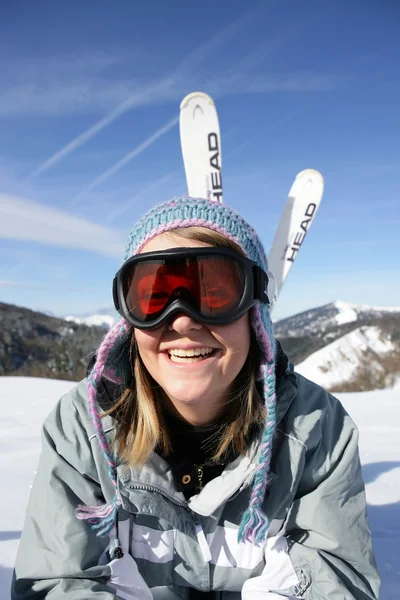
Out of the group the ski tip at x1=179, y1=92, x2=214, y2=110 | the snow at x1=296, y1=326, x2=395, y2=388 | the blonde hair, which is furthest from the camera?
the snow at x1=296, y1=326, x2=395, y2=388

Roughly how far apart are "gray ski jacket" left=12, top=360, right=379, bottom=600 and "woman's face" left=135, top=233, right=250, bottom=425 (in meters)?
0.26

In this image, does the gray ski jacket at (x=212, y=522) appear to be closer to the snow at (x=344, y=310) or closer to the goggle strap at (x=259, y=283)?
the goggle strap at (x=259, y=283)

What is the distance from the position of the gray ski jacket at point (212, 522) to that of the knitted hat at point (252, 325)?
50mm

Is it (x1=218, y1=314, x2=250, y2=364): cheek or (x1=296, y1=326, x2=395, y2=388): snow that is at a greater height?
(x1=218, y1=314, x2=250, y2=364): cheek

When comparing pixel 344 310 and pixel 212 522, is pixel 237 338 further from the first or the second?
pixel 344 310

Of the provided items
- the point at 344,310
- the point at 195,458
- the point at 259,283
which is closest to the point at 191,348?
the point at 259,283

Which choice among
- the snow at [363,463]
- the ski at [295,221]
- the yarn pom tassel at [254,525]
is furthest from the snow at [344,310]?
the yarn pom tassel at [254,525]

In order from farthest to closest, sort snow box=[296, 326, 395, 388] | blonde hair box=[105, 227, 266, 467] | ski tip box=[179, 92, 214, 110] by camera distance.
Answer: snow box=[296, 326, 395, 388], ski tip box=[179, 92, 214, 110], blonde hair box=[105, 227, 266, 467]

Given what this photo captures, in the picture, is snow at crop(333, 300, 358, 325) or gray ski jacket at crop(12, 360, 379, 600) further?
snow at crop(333, 300, 358, 325)

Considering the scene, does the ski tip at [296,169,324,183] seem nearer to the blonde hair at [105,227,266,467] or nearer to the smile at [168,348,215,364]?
the blonde hair at [105,227,266,467]

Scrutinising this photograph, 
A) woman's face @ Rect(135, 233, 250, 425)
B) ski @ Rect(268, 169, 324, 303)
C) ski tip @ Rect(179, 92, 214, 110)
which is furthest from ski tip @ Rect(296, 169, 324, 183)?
woman's face @ Rect(135, 233, 250, 425)

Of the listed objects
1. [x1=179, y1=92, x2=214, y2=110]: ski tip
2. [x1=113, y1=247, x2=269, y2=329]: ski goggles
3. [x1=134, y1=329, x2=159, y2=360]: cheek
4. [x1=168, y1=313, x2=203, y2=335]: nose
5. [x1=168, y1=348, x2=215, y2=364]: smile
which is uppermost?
[x1=179, y1=92, x2=214, y2=110]: ski tip

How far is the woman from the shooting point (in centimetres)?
130

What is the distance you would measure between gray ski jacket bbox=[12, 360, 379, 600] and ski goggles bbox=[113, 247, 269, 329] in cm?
39
